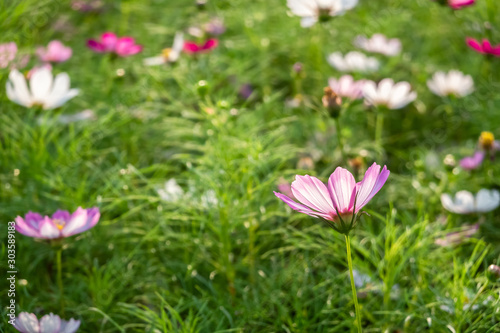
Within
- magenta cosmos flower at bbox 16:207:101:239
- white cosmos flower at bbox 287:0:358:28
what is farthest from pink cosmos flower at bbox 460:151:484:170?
magenta cosmos flower at bbox 16:207:101:239

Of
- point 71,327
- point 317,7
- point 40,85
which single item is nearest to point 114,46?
point 40,85

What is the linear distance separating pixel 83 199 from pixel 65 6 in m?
1.20

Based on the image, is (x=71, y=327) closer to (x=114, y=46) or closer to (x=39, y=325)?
Result: (x=39, y=325)

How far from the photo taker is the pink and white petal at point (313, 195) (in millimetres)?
655

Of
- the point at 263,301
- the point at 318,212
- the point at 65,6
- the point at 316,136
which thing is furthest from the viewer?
the point at 65,6

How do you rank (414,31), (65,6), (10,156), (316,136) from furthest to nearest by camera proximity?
(65,6) → (414,31) → (316,136) → (10,156)

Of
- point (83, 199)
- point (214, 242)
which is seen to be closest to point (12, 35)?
point (83, 199)

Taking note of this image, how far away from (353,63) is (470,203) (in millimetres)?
609

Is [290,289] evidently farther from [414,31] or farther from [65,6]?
[65,6]

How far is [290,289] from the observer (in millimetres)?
1005

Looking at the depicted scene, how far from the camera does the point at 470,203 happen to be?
1.10 metres

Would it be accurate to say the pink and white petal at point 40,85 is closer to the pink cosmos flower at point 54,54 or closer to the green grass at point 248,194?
the green grass at point 248,194

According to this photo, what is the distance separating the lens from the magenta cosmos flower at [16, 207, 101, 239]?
821mm

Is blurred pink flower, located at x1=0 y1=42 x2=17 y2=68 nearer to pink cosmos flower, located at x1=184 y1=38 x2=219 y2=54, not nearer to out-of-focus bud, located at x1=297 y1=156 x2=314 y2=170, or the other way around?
pink cosmos flower, located at x1=184 y1=38 x2=219 y2=54
